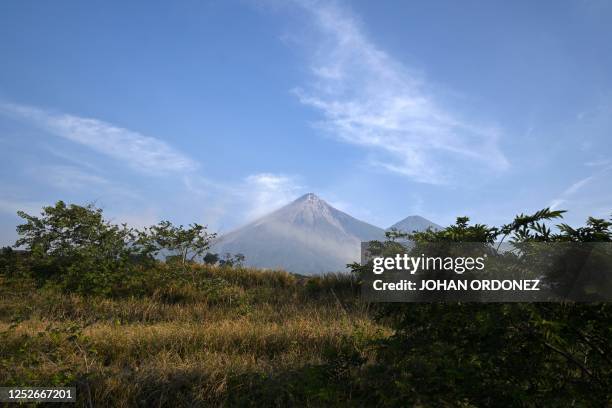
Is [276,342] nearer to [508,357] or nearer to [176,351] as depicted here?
[176,351]

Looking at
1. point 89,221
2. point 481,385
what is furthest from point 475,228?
point 89,221

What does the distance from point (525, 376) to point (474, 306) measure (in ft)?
1.70

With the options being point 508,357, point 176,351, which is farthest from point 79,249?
point 508,357

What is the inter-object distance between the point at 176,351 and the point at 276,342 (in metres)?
1.53

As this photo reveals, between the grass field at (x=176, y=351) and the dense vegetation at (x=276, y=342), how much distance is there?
0.03 metres

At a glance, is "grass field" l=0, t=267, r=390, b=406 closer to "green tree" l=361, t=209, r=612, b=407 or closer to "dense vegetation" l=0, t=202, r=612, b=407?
"dense vegetation" l=0, t=202, r=612, b=407

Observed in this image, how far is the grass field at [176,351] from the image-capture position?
5.02 m

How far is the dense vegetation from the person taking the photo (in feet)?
9.74

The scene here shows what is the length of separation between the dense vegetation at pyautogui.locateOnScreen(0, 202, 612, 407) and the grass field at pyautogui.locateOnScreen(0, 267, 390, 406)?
0.09 ft

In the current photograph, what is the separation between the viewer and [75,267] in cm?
1359

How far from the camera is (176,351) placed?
272 inches

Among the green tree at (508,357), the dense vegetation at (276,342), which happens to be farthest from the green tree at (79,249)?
the green tree at (508,357)

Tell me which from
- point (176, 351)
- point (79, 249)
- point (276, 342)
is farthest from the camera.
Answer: point (79, 249)

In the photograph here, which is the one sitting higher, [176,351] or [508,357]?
[508,357]
